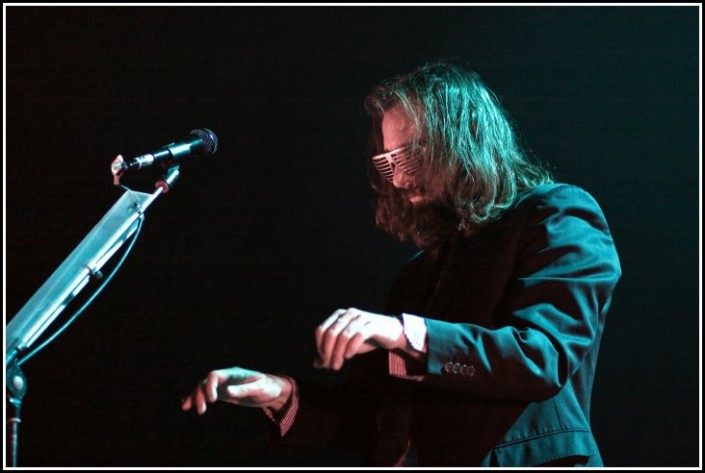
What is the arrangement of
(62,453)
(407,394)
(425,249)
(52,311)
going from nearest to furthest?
(52,311) < (407,394) < (425,249) < (62,453)

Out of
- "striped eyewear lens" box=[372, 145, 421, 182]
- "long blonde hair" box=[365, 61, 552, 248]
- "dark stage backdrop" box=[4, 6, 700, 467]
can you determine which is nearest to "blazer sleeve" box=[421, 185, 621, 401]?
"long blonde hair" box=[365, 61, 552, 248]

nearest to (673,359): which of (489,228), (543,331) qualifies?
(489,228)

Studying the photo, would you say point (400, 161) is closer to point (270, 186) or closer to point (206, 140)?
point (206, 140)

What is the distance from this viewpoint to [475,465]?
1604 mm

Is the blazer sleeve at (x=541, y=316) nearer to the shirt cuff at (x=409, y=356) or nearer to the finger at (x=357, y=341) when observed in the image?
the shirt cuff at (x=409, y=356)

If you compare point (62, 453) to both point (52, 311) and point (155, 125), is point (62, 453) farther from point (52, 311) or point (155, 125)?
point (52, 311)

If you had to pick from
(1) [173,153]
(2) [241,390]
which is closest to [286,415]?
(2) [241,390]

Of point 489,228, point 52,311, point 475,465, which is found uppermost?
point 52,311

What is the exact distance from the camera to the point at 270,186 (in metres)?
2.83

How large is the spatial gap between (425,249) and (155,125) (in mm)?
1210

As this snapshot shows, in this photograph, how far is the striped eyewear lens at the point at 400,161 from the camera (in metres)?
1.96

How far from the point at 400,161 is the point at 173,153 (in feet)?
2.08

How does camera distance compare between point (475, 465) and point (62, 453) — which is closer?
point (475, 465)

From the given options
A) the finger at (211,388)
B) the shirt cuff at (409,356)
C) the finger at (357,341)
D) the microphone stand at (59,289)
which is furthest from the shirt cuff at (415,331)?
the microphone stand at (59,289)
